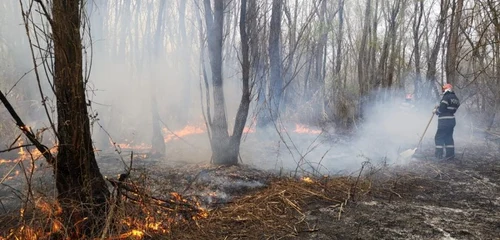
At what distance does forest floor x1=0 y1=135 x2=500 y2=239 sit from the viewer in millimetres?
3659

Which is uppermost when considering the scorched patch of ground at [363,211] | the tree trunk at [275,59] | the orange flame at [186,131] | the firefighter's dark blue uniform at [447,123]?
the tree trunk at [275,59]

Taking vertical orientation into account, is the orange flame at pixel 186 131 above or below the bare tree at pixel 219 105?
below

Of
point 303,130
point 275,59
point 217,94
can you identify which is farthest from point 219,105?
point 303,130

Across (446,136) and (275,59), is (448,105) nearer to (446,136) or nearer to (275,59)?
(446,136)

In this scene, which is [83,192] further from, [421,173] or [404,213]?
[421,173]

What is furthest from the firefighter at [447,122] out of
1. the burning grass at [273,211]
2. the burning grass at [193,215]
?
the burning grass at [193,215]

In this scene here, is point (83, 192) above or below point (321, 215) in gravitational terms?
above

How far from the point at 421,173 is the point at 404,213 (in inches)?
117

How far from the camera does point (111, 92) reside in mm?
13617

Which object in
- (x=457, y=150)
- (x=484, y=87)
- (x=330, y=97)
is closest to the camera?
(x=457, y=150)

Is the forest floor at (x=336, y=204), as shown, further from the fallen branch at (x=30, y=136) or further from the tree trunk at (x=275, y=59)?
the tree trunk at (x=275, y=59)

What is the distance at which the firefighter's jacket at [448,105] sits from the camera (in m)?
7.89

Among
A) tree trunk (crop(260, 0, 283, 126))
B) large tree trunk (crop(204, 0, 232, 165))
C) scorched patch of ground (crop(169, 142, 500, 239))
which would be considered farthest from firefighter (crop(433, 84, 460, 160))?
large tree trunk (crop(204, 0, 232, 165))

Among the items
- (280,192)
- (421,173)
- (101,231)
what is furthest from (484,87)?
(101,231)
